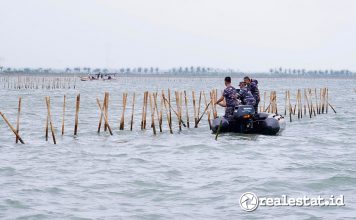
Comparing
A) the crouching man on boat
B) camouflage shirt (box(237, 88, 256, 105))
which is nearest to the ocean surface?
the crouching man on boat

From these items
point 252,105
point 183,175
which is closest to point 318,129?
point 252,105

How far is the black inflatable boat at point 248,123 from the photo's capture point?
77.1 feet

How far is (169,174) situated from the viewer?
55.6 feet

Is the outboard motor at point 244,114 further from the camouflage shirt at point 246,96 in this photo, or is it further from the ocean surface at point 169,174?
the ocean surface at point 169,174

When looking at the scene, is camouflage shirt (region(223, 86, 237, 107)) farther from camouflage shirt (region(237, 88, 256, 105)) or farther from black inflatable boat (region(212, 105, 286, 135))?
black inflatable boat (region(212, 105, 286, 135))

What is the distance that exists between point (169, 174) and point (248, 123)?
7.67 meters

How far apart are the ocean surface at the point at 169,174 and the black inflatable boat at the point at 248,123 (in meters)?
0.33

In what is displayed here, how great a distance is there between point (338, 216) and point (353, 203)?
45.1 inches

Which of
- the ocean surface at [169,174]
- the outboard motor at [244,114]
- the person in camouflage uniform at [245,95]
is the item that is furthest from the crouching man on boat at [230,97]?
the ocean surface at [169,174]

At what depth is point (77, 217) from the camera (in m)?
12.4

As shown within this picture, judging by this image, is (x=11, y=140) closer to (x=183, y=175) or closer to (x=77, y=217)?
(x=183, y=175)

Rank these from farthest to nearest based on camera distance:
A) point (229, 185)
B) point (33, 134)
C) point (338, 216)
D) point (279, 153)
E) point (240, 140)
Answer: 1. point (33, 134)
2. point (240, 140)
3. point (279, 153)
4. point (229, 185)
5. point (338, 216)

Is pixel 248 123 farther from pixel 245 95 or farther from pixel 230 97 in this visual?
pixel 230 97

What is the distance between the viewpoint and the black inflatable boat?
2350 centimetres
